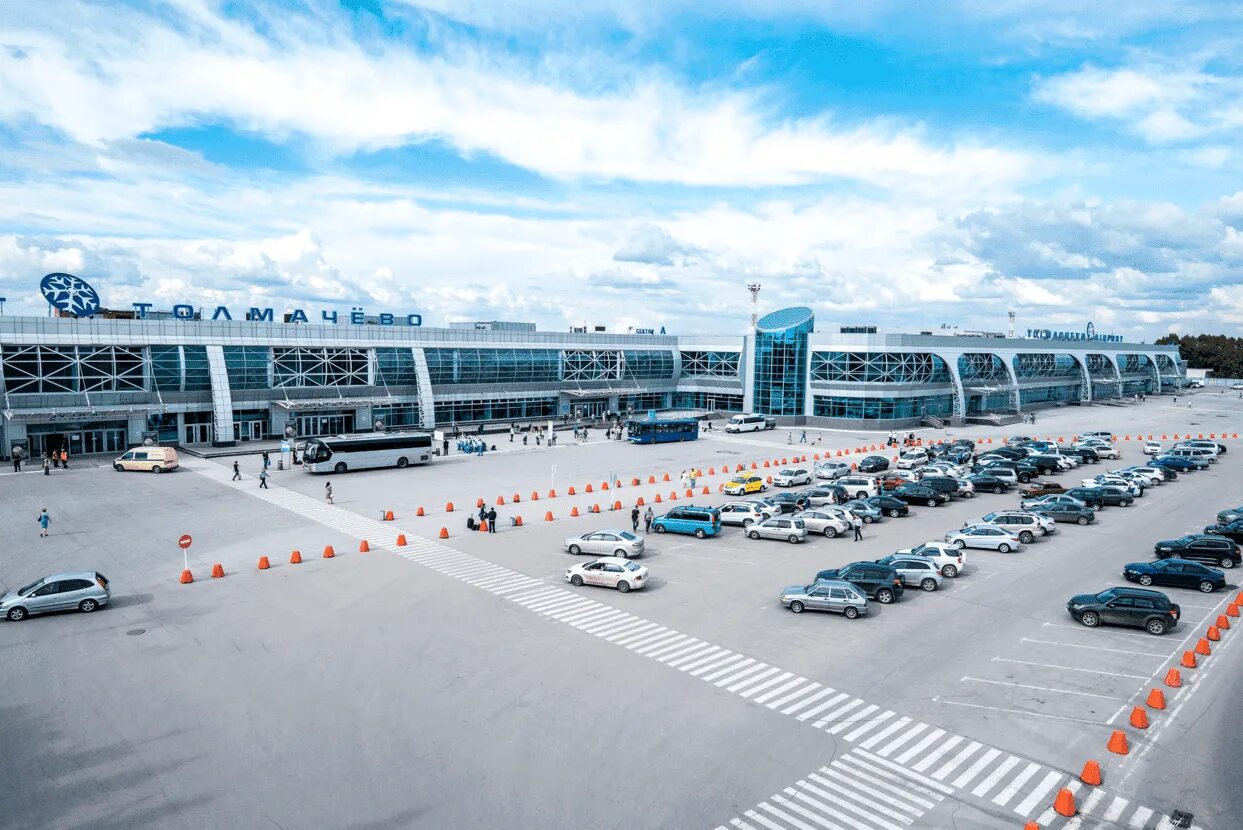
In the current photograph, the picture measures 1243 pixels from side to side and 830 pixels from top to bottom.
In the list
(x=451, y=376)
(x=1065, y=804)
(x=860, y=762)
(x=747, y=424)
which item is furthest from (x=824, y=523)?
(x=451, y=376)

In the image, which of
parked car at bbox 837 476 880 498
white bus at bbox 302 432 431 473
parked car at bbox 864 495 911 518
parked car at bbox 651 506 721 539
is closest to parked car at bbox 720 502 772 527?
parked car at bbox 651 506 721 539

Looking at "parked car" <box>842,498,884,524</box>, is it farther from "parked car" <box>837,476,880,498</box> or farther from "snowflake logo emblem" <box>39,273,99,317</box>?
"snowflake logo emblem" <box>39,273,99,317</box>

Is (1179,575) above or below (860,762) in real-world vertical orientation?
above

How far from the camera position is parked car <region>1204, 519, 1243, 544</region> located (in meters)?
41.1

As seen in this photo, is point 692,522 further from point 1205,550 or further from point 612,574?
point 1205,550

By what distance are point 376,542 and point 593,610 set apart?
15.8 meters

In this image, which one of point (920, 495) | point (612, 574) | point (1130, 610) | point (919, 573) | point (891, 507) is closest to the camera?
point (1130, 610)

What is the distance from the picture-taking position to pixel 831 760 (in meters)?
18.8

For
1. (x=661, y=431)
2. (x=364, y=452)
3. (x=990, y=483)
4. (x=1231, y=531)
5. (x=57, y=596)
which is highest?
(x=364, y=452)

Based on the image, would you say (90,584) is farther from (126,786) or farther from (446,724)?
(446,724)

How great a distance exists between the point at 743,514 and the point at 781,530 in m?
2.93

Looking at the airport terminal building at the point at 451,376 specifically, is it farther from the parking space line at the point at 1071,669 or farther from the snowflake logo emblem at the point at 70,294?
the parking space line at the point at 1071,669

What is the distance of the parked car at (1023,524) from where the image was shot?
4141 cm

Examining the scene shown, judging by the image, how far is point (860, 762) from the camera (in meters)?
18.8
